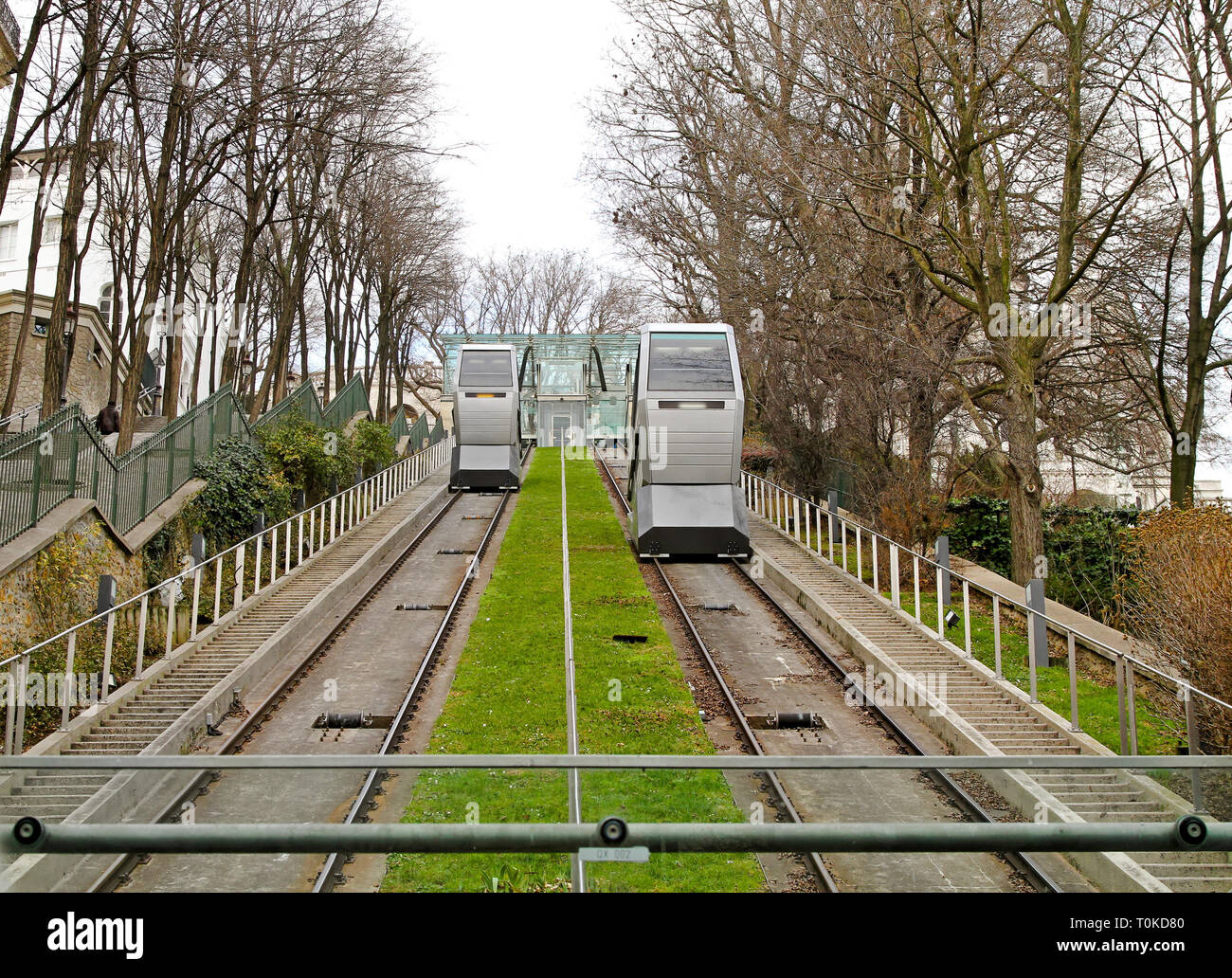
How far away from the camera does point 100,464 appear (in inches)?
651

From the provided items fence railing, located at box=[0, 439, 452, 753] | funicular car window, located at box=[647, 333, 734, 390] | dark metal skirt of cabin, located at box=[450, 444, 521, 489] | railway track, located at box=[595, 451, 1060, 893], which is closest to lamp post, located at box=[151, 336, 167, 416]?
dark metal skirt of cabin, located at box=[450, 444, 521, 489]

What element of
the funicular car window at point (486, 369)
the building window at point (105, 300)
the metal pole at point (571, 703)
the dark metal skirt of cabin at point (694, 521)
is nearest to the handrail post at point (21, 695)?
the metal pole at point (571, 703)

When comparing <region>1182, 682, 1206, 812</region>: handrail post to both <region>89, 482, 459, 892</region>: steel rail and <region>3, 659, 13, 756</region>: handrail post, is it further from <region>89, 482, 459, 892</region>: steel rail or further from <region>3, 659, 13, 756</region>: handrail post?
<region>3, 659, 13, 756</region>: handrail post

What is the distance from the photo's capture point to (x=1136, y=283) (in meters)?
21.7

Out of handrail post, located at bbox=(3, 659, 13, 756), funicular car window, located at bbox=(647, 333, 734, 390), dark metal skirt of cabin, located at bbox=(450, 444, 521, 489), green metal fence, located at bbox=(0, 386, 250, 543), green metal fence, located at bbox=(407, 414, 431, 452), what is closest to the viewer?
handrail post, located at bbox=(3, 659, 13, 756)

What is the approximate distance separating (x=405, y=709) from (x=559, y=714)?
1992 mm

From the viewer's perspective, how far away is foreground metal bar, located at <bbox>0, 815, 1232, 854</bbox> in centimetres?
204

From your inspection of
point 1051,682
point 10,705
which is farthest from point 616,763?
point 1051,682

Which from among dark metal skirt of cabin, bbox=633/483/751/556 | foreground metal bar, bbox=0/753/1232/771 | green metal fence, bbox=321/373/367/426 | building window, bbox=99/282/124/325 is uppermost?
building window, bbox=99/282/124/325

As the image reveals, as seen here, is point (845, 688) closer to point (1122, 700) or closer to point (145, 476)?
point (1122, 700)

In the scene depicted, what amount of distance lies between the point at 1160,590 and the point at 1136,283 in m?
13.4

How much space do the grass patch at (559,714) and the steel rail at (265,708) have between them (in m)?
0.60

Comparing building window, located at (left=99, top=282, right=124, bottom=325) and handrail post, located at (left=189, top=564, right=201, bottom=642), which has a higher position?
building window, located at (left=99, top=282, right=124, bottom=325)

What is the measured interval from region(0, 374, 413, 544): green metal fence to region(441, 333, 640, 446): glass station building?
123ft
